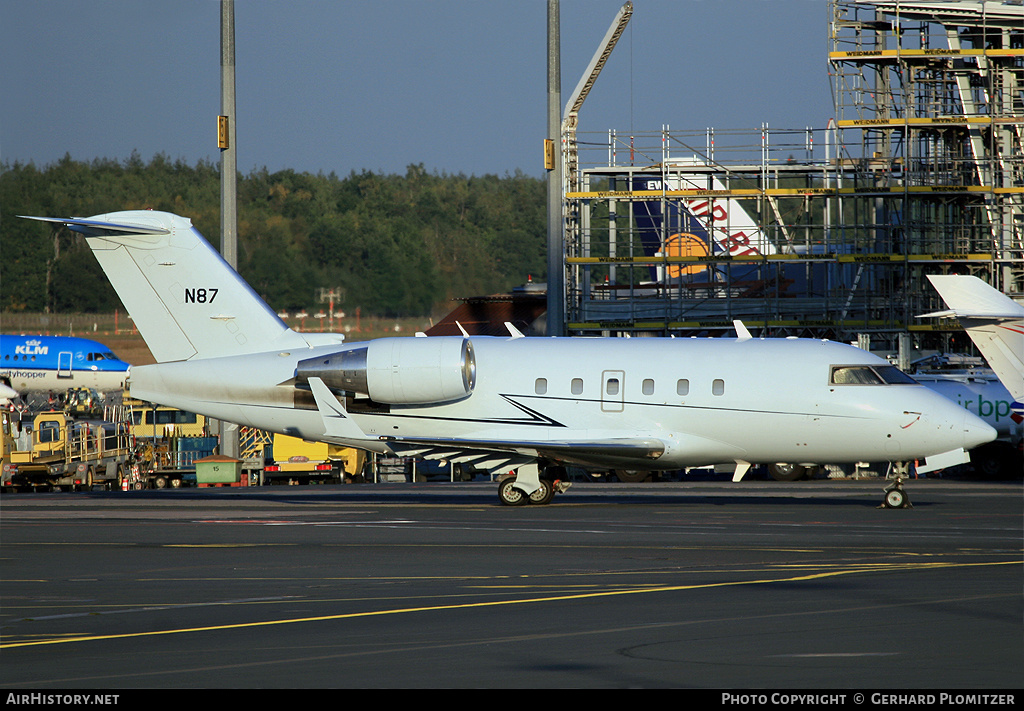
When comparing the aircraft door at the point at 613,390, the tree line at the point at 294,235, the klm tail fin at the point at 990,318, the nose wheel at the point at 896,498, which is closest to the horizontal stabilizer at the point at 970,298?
the klm tail fin at the point at 990,318

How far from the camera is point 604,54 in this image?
36.9 metres

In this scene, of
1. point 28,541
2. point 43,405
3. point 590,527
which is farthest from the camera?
point 43,405

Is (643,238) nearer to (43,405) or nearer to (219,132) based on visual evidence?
(219,132)

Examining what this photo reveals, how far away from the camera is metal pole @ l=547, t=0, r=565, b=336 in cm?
3300

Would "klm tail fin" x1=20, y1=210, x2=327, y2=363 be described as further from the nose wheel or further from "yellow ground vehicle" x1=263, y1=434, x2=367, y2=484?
the nose wheel

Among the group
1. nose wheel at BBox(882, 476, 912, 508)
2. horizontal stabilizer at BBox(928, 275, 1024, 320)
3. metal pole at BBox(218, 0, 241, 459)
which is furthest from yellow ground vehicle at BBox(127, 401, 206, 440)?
horizontal stabilizer at BBox(928, 275, 1024, 320)

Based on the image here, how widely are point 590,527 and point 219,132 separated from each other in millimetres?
20417

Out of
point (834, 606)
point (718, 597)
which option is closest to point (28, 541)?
point (718, 597)

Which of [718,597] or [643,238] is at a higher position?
[643,238]

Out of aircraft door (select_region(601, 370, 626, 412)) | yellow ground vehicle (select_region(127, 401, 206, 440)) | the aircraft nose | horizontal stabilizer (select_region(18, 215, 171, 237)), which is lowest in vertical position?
yellow ground vehicle (select_region(127, 401, 206, 440))

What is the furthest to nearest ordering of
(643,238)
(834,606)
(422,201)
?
(643,238) → (422,201) → (834,606)

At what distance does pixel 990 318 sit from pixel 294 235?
19449 millimetres

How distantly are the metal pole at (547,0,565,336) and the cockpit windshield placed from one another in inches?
557

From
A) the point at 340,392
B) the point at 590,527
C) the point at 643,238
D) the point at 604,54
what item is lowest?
the point at 590,527
